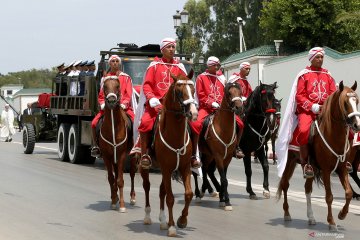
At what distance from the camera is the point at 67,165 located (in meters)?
22.4

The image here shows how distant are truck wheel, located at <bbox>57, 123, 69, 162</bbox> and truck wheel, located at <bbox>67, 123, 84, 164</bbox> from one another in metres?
0.30

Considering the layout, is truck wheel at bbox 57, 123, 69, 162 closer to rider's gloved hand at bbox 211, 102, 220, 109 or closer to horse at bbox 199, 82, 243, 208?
horse at bbox 199, 82, 243, 208

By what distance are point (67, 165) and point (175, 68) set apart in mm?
11621

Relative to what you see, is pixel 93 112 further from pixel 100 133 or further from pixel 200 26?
pixel 200 26

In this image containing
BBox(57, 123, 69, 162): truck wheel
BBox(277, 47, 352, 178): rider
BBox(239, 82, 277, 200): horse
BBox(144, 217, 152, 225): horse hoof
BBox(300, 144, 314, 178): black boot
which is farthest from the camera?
BBox(57, 123, 69, 162): truck wheel

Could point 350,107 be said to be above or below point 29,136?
above

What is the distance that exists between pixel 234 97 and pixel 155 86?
69.2 inches

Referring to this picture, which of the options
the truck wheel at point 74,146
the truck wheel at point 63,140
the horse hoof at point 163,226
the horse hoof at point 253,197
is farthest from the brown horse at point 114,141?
the truck wheel at point 63,140

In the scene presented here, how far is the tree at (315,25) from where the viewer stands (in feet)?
171

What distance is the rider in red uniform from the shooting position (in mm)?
11055

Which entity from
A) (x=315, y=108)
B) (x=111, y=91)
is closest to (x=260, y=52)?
(x=111, y=91)

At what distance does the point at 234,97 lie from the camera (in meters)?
12.6

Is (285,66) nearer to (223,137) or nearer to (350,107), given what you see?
(223,137)

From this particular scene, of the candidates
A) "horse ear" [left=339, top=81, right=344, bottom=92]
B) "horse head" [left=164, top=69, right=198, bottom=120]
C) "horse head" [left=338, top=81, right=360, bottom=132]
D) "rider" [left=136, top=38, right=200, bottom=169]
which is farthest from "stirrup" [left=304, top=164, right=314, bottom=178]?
"horse head" [left=164, top=69, right=198, bottom=120]
